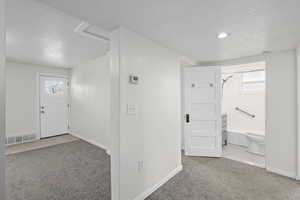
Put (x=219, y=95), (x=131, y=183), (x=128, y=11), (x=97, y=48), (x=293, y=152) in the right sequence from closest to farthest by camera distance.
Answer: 1. (x=128, y=11)
2. (x=131, y=183)
3. (x=293, y=152)
4. (x=97, y=48)
5. (x=219, y=95)

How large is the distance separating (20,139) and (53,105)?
4.21 feet

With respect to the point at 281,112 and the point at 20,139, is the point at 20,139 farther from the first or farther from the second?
the point at 281,112

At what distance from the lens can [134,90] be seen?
5.82ft

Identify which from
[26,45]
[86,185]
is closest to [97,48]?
[26,45]

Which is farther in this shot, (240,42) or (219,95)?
(219,95)

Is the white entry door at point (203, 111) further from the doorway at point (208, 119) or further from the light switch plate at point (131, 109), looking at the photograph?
the light switch plate at point (131, 109)

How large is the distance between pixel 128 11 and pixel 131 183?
1.95 meters

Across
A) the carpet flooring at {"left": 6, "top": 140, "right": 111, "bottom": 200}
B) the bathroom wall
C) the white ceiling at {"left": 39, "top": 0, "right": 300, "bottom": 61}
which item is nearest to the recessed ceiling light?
the white ceiling at {"left": 39, "top": 0, "right": 300, "bottom": 61}

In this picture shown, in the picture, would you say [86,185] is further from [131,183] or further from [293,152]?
[293,152]

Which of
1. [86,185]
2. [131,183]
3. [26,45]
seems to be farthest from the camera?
[26,45]

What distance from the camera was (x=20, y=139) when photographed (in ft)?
13.3

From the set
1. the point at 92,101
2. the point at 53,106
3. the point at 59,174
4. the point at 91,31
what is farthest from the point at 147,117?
the point at 53,106

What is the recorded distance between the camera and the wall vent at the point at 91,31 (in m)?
1.96

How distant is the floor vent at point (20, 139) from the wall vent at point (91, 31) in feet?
13.0
